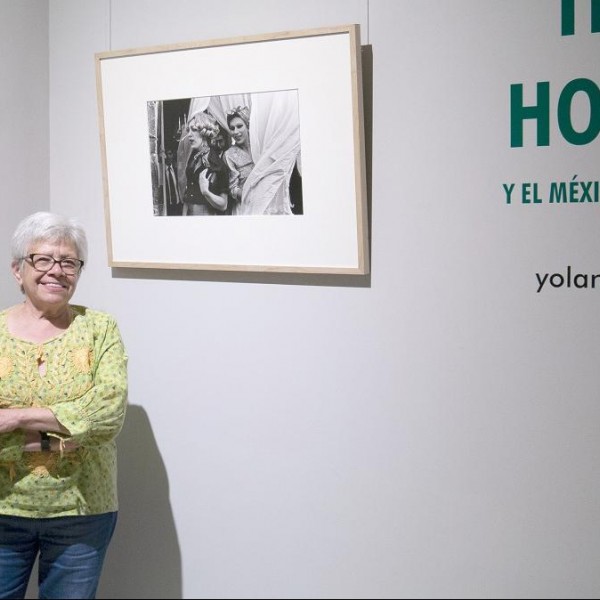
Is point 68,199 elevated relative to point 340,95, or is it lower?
lower

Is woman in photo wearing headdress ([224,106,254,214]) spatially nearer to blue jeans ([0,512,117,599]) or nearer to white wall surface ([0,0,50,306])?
white wall surface ([0,0,50,306])

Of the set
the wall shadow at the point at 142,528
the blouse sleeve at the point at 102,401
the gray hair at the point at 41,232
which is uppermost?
the gray hair at the point at 41,232

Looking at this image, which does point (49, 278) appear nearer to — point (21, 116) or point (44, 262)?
point (44, 262)

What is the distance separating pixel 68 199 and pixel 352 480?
124 centimetres

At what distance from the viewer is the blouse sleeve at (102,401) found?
1847 millimetres

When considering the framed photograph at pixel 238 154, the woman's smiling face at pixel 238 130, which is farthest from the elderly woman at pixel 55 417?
the woman's smiling face at pixel 238 130

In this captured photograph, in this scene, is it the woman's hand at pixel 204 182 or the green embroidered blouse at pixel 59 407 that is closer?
the green embroidered blouse at pixel 59 407

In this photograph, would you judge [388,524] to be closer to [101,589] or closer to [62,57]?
[101,589]

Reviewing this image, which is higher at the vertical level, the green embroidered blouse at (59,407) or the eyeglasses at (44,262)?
the eyeglasses at (44,262)

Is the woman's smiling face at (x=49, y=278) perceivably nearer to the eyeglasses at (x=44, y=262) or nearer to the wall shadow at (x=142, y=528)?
the eyeglasses at (x=44, y=262)

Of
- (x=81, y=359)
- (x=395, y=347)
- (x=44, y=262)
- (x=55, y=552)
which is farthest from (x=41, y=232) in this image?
(x=395, y=347)

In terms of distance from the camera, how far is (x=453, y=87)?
200cm

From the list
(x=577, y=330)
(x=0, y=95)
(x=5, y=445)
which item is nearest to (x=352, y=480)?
(x=577, y=330)

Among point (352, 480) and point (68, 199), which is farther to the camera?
point (68, 199)
